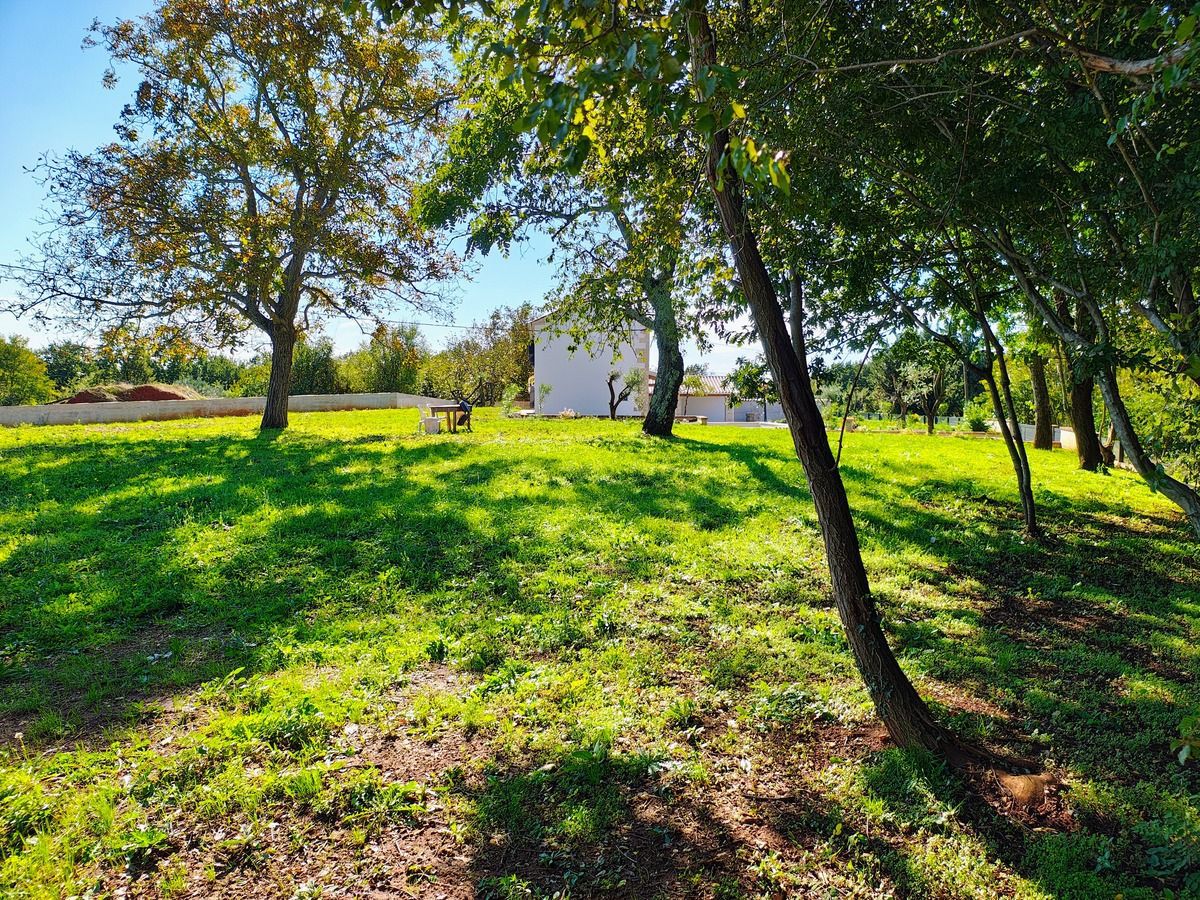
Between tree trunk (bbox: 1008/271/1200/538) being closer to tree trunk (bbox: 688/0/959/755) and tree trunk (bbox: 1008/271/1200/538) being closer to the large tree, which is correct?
tree trunk (bbox: 688/0/959/755)

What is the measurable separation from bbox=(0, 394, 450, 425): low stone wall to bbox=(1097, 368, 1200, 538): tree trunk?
2358 centimetres

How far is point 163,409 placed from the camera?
21484mm

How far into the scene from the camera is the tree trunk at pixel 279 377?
1586 centimetres

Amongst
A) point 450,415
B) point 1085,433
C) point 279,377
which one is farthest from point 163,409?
point 1085,433

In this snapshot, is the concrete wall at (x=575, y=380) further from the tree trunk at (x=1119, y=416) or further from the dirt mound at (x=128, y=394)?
the tree trunk at (x=1119, y=416)

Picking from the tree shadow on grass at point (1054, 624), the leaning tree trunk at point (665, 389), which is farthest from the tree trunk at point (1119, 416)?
the leaning tree trunk at point (665, 389)

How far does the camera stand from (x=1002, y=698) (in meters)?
3.63

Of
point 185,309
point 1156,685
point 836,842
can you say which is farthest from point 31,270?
point 1156,685

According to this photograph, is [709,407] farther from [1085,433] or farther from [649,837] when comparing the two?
[649,837]

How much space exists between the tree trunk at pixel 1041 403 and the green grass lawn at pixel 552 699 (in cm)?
818

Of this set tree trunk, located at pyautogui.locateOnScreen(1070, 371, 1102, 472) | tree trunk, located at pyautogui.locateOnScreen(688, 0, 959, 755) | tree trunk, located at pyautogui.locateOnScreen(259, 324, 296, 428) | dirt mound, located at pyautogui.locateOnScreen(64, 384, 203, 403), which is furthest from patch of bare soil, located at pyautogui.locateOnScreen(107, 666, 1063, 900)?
dirt mound, located at pyautogui.locateOnScreen(64, 384, 203, 403)

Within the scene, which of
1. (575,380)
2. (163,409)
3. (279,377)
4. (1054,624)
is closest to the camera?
(1054,624)

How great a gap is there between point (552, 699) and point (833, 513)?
1863mm

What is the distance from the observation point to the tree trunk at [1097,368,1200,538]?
130 inches
